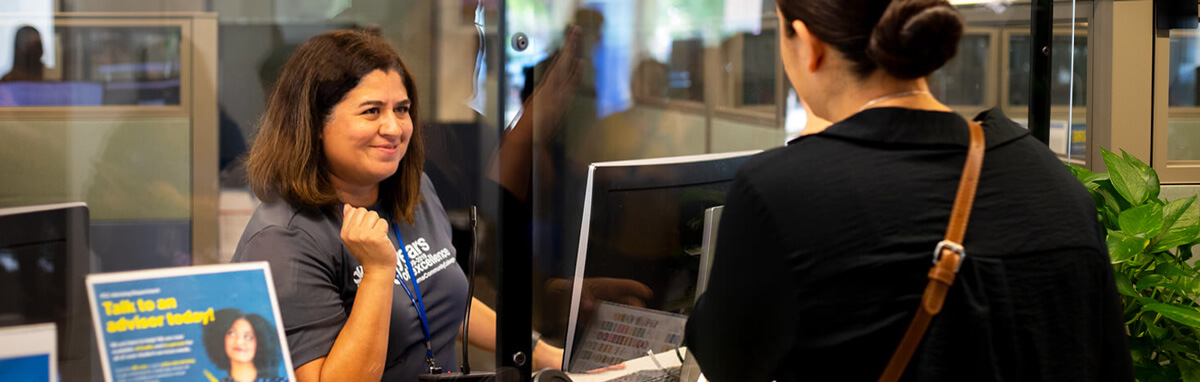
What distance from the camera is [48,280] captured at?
1.24 m

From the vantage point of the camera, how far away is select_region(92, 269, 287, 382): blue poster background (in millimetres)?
1208

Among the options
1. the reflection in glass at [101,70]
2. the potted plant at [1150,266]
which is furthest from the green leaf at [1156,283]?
the reflection in glass at [101,70]

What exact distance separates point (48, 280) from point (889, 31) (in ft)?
3.58

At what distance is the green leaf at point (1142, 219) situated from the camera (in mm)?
2123

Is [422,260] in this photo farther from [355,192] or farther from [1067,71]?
[1067,71]

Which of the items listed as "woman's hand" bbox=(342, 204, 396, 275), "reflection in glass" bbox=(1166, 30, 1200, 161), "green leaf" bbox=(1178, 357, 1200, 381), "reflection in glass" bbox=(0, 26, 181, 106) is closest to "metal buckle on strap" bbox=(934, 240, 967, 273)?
"woman's hand" bbox=(342, 204, 396, 275)

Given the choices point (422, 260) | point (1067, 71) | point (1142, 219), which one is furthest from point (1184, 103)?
point (422, 260)

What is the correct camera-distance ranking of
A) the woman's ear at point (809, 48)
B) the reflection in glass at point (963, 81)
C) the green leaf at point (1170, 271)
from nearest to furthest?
1. the woman's ear at point (809, 48)
2. the green leaf at point (1170, 271)
3. the reflection in glass at point (963, 81)

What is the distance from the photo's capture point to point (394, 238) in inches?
56.9

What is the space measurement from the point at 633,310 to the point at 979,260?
0.88 m

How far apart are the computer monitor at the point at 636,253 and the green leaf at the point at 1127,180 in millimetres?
1043

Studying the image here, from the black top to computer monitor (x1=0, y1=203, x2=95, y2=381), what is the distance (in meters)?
0.83

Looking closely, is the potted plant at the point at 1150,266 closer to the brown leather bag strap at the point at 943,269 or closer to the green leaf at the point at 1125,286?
the green leaf at the point at 1125,286

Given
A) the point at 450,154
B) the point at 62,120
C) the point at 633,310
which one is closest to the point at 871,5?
the point at 450,154
